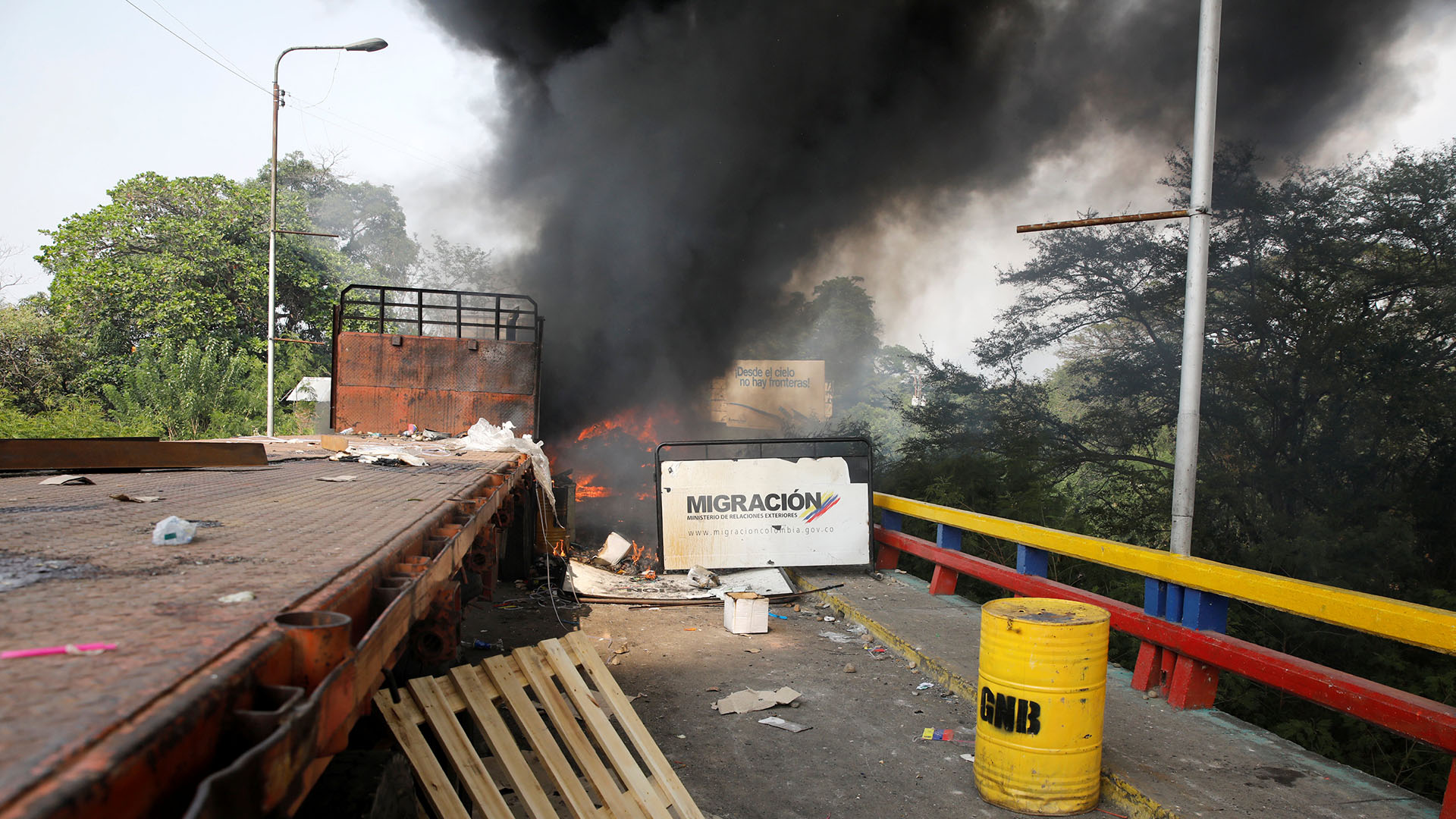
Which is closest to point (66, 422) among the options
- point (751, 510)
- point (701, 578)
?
point (701, 578)

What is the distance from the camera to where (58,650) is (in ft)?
3.88

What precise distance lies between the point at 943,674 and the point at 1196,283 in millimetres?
3121

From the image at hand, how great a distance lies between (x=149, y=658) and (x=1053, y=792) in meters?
3.43

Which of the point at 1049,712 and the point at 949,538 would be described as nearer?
the point at 1049,712

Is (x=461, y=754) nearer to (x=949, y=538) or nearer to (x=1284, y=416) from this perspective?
(x=949, y=538)

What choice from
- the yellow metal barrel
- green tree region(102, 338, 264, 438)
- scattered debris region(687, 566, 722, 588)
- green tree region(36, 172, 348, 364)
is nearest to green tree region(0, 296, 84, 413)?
green tree region(36, 172, 348, 364)

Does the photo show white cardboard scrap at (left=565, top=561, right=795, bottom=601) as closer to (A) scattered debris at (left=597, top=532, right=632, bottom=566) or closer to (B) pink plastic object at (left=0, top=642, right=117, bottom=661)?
(A) scattered debris at (left=597, top=532, right=632, bottom=566)

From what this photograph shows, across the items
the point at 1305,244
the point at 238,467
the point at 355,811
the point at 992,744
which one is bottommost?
the point at 992,744

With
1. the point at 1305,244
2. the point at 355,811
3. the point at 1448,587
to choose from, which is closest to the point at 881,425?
the point at 1305,244

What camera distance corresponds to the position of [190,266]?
22375mm

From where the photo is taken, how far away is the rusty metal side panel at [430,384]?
8930 millimetres

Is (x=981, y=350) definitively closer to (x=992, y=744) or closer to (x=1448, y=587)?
(x=1448, y=587)

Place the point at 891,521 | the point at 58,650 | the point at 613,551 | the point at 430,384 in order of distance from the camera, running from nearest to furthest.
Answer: the point at 58,650 → the point at 891,521 → the point at 613,551 → the point at 430,384

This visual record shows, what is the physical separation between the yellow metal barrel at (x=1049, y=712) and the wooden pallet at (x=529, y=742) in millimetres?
1393
